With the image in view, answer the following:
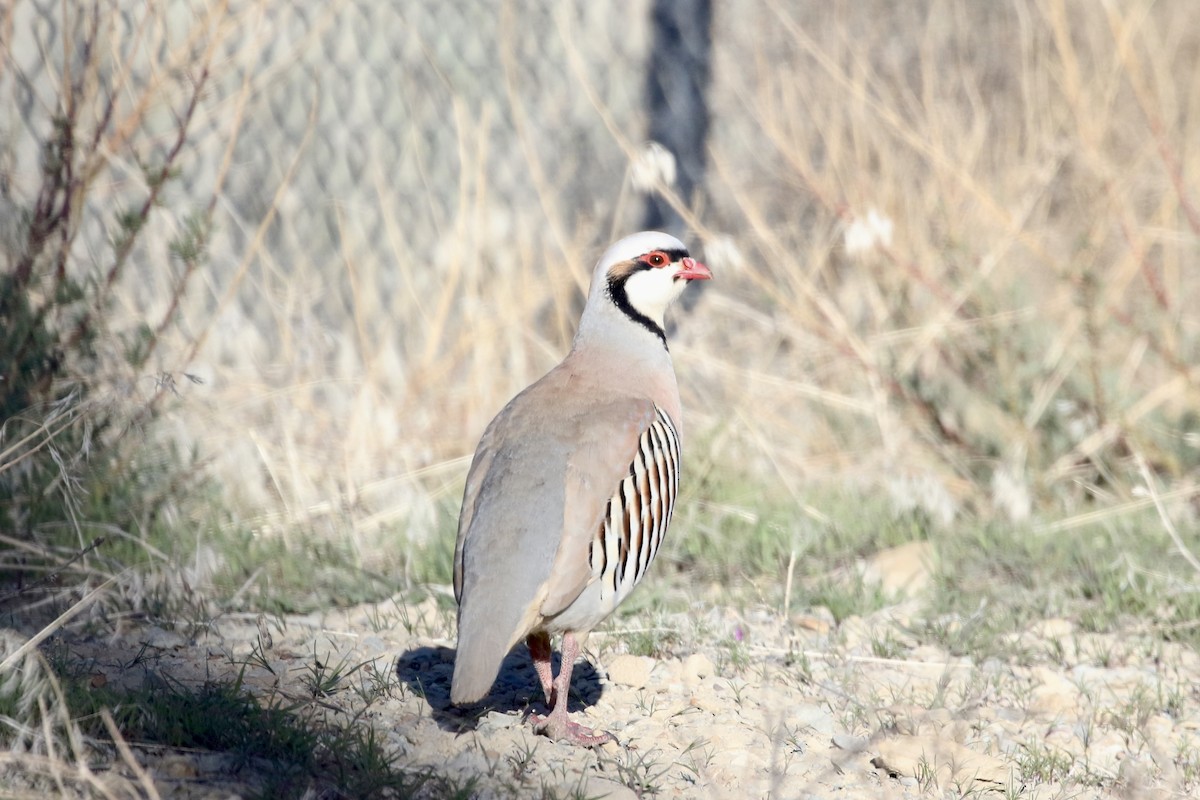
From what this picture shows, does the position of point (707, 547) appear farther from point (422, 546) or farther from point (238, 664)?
point (238, 664)

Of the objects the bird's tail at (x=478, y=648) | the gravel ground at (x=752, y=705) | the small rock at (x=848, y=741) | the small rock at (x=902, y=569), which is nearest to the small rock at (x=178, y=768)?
the gravel ground at (x=752, y=705)

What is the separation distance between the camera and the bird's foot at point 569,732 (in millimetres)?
2963

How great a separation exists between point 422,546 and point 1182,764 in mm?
2317

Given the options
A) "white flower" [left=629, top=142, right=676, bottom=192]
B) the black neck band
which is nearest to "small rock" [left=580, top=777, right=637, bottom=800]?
the black neck band

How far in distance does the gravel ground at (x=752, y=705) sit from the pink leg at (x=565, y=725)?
3cm

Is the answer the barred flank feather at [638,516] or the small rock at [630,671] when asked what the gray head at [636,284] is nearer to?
the barred flank feather at [638,516]

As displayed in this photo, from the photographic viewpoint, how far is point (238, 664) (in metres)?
3.33

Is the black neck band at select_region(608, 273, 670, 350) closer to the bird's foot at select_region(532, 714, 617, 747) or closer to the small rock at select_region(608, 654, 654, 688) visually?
the small rock at select_region(608, 654, 654, 688)

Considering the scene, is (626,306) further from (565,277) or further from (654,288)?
(565,277)

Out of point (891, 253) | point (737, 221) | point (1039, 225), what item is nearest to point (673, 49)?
point (737, 221)

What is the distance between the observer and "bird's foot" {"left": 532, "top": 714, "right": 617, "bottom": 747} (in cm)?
296

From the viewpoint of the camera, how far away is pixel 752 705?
130 inches

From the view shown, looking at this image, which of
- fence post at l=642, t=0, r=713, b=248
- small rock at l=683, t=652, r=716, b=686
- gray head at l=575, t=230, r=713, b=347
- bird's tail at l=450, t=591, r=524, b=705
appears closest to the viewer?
bird's tail at l=450, t=591, r=524, b=705

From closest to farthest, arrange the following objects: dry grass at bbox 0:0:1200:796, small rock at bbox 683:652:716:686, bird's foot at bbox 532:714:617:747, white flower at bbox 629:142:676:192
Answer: bird's foot at bbox 532:714:617:747 → small rock at bbox 683:652:716:686 → dry grass at bbox 0:0:1200:796 → white flower at bbox 629:142:676:192
